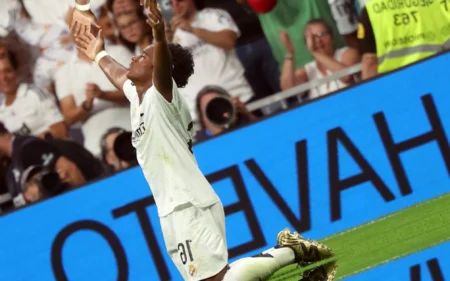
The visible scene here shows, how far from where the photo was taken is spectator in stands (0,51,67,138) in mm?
8625

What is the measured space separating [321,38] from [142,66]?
3685mm

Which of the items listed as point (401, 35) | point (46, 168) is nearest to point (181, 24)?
point (46, 168)

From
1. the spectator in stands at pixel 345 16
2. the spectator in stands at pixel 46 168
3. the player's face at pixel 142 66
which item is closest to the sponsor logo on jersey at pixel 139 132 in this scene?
the player's face at pixel 142 66

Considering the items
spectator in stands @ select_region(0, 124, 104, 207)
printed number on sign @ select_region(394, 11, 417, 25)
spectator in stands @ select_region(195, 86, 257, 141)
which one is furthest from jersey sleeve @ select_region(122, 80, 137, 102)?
printed number on sign @ select_region(394, 11, 417, 25)

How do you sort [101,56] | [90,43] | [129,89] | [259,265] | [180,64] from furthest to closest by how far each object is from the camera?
[90,43] → [101,56] → [129,89] → [180,64] → [259,265]

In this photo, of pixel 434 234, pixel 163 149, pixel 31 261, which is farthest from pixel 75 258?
pixel 163 149

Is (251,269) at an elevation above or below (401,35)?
below

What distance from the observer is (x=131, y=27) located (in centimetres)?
866

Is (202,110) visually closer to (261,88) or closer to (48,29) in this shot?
(261,88)

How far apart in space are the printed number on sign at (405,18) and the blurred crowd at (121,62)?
0.34 m

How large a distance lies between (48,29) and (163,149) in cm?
383

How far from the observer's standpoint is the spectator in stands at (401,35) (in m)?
8.47

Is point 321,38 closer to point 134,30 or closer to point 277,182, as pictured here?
point 277,182

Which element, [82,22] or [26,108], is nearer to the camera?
[82,22]
